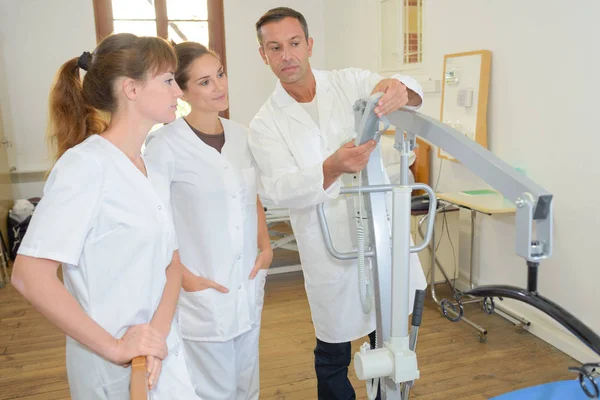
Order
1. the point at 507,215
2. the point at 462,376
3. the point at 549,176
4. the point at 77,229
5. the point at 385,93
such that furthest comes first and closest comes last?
the point at 507,215 < the point at 549,176 < the point at 462,376 < the point at 385,93 < the point at 77,229

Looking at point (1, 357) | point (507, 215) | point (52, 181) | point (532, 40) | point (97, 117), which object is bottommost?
point (1, 357)

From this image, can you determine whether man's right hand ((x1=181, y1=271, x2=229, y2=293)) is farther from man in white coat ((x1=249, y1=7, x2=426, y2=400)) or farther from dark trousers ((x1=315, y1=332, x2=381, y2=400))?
dark trousers ((x1=315, y1=332, x2=381, y2=400))

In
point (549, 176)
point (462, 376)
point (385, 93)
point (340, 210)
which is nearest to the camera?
point (385, 93)

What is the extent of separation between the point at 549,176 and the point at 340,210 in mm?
1435

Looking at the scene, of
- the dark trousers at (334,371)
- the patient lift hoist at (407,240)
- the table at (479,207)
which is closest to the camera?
the patient lift hoist at (407,240)

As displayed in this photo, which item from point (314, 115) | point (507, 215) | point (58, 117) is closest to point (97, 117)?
point (58, 117)

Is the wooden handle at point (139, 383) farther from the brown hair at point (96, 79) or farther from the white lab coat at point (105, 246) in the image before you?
the brown hair at point (96, 79)

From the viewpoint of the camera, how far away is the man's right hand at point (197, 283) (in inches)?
61.1

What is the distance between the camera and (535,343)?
270 centimetres

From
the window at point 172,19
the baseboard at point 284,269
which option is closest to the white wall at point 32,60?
the window at point 172,19

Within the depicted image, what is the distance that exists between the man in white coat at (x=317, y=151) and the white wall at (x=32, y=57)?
410cm

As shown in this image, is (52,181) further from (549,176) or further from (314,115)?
(549,176)

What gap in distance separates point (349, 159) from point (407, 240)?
377 mm

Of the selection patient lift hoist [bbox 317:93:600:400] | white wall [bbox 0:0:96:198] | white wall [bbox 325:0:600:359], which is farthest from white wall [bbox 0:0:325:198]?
patient lift hoist [bbox 317:93:600:400]
